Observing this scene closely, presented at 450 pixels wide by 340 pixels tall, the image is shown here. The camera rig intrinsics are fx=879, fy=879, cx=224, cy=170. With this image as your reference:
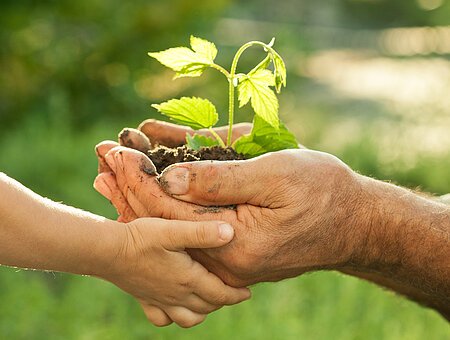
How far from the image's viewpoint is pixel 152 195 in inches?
88.8

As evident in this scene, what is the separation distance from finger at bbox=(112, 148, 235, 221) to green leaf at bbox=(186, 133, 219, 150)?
0.43ft

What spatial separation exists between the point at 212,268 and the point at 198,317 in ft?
0.60

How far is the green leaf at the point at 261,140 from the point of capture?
2352 millimetres

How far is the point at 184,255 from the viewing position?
7.54ft

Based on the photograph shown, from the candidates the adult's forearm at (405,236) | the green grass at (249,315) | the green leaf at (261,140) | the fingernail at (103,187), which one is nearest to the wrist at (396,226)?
the adult's forearm at (405,236)

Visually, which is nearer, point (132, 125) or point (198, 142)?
point (198, 142)

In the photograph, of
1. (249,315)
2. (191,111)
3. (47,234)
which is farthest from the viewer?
(249,315)

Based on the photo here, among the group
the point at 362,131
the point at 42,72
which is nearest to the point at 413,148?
the point at 362,131

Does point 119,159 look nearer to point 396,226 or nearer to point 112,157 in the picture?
point 112,157

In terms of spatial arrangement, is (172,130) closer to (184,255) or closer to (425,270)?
(184,255)

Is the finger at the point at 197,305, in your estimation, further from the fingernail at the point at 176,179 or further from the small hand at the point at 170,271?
the fingernail at the point at 176,179

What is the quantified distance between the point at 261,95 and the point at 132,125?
4.10 meters

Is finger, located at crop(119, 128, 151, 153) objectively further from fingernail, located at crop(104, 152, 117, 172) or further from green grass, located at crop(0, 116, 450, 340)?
green grass, located at crop(0, 116, 450, 340)

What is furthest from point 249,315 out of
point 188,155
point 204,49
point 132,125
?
point 132,125
